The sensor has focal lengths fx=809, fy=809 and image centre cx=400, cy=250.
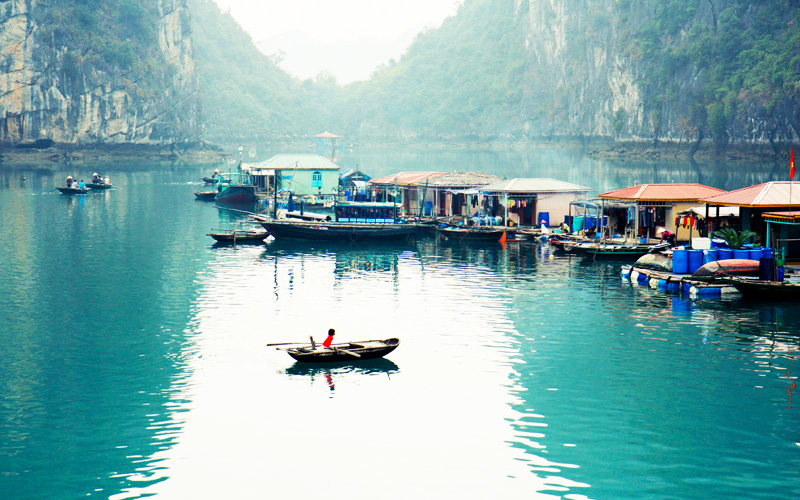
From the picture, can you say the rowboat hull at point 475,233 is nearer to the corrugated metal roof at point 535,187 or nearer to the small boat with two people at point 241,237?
the corrugated metal roof at point 535,187

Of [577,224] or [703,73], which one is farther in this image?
[703,73]

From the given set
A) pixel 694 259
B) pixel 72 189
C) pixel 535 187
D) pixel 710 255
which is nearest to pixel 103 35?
pixel 72 189

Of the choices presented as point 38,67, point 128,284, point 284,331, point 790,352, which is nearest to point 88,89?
point 38,67

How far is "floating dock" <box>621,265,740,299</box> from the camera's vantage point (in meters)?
38.7

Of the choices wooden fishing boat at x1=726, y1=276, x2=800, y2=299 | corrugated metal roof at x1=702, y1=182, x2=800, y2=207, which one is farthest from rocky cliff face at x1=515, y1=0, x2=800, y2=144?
wooden fishing boat at x1=726, y1=276, x2=800, y2=299

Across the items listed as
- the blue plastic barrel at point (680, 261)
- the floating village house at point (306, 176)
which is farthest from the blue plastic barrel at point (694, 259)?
the floating village house at point (306, 176)

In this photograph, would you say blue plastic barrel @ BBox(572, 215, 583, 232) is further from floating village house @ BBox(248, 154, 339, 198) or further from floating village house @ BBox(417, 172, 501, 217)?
floating village house @ BBox(248, 154, 339, 198)

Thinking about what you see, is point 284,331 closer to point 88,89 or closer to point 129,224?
point 129,224

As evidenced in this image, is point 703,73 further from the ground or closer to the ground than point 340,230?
further from the ground

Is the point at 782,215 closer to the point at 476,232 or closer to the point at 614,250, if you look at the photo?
the point at 614,250

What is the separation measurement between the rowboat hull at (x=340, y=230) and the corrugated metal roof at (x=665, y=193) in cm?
1570

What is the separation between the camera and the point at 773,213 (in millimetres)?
41156

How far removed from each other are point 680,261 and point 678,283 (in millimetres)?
1765

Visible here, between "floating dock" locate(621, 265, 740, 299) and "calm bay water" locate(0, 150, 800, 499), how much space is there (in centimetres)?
93
